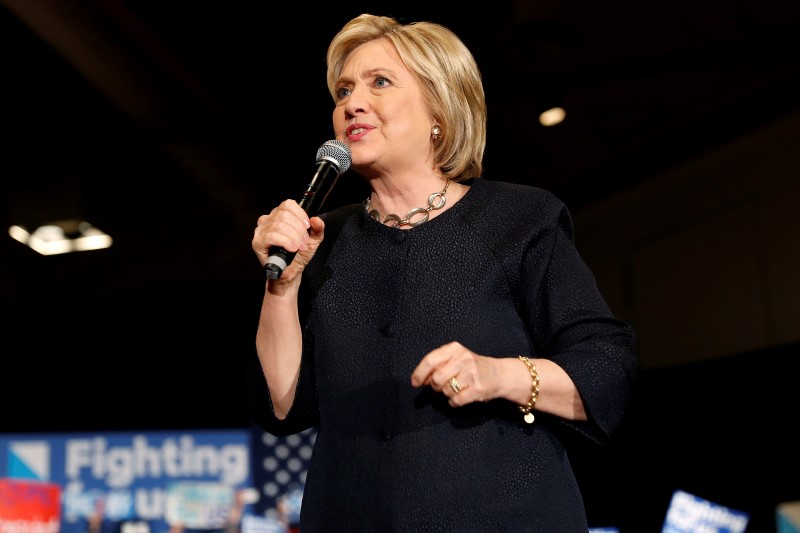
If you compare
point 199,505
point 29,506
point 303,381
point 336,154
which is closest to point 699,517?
point 199,505

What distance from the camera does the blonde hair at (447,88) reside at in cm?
144


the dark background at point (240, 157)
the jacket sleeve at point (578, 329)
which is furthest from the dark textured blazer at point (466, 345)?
the dark background at point (240, 157)

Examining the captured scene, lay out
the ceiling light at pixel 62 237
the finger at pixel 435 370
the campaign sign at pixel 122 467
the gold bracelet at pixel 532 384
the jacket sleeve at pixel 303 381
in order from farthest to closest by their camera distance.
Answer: the ceiling light at pixel 62 237
the campaign sign at pixel 122 467
the jacket sleeve at pixel 303 381
the gold bracelet at pixel 532 384
the finger at pixel 435 370

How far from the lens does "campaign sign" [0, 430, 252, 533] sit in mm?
5594

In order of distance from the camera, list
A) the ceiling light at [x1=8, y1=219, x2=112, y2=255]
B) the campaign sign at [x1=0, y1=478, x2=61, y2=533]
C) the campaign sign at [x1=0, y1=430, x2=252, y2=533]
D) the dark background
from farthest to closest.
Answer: the ceiling light at [x1=8, y1=219, x2=112, y2=255]
the campaign sign at [x1=0, y1=430, x2=252, y2=533]
the campaign sign at [x1=0, y1=478, x2=61, y2=533]
the dark background

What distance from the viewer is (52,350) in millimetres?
6430

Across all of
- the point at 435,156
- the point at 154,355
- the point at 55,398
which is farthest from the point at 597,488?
the point at 435,156

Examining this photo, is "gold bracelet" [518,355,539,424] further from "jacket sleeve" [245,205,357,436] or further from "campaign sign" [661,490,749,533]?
"campaign sign" [661,490,749,533]

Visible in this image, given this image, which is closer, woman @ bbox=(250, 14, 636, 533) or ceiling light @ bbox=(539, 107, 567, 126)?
woman @ bbox=(250, 14, 636, 533)

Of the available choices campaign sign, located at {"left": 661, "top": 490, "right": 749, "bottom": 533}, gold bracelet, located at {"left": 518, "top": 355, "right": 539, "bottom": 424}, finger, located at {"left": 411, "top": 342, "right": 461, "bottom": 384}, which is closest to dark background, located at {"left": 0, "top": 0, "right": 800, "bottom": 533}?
campaign sign, located at {"left": 661, "top": 490, "right": 749, "bottom": 533}

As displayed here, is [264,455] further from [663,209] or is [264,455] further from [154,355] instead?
[663,209]

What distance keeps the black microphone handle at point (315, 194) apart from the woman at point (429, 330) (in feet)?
0.06

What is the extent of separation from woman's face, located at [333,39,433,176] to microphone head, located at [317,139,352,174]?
0.02 meters

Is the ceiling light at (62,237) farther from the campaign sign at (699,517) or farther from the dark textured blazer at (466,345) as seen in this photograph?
the dark textured blazer at (466,345)
